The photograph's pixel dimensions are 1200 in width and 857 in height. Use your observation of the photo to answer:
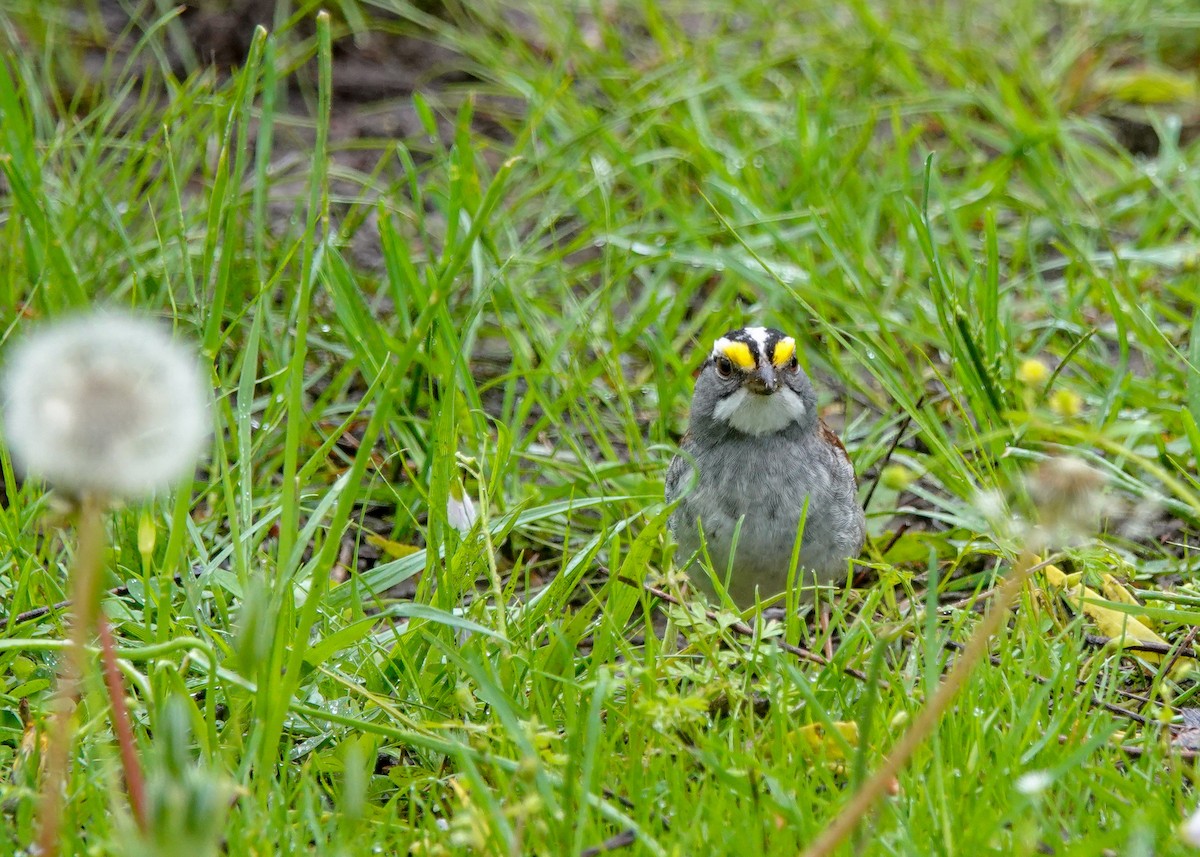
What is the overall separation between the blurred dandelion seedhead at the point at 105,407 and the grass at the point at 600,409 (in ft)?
0.94

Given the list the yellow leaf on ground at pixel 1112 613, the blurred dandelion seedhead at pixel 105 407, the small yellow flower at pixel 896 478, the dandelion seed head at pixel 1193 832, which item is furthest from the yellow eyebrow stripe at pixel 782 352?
the blurred dandelion seedhead at pixel 105 407

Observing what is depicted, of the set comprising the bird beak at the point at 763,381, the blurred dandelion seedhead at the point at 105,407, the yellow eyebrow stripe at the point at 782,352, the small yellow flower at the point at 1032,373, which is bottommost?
the small yellow flower at the point at 1032,373

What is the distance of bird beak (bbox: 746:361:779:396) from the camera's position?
404cm

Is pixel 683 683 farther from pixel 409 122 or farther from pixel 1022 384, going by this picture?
pixel 409 122

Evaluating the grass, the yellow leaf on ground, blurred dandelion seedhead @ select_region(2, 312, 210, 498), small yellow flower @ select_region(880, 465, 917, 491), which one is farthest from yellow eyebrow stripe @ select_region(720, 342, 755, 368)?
blurred dandelion seedhead @ select_region(2, 312, 210, 498)

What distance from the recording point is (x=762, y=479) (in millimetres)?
4039

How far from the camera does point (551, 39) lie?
7016mm

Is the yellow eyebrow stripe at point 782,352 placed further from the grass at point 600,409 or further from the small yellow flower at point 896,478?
the small yellow flower at point 896,478

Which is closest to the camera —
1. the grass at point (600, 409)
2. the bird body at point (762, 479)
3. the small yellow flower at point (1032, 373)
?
the grass at point (600, 409)

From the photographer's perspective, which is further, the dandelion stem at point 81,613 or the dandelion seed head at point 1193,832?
the dandelion seed head at point 1193,832

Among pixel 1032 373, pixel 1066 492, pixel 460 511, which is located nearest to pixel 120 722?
pixel 1066 492

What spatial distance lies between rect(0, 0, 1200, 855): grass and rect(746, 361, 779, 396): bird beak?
0.90 ft

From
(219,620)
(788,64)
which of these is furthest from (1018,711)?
(788,64)

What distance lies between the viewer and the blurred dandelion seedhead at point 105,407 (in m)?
1.94
